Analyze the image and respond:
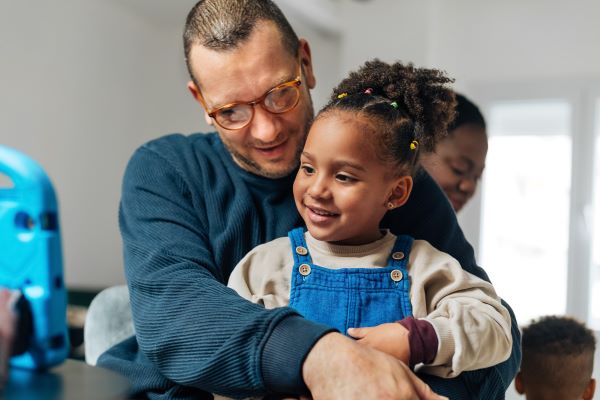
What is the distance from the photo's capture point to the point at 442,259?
1.09 m

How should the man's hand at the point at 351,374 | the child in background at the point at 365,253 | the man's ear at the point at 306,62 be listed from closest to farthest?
the man's hand at the point at 351,374 < the child in background at the point at 365,253 < the man's ear at the point at 306,62

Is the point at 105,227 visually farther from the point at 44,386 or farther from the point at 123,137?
the point at 44,386

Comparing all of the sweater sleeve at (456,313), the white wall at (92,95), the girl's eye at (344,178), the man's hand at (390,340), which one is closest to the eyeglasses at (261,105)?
the girl's eye at (344,178)

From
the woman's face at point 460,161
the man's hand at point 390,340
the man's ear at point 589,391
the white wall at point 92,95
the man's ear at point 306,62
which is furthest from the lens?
the white wall at point 92,95

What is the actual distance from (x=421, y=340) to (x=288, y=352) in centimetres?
20

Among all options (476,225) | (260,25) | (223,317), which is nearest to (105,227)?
(476,225)

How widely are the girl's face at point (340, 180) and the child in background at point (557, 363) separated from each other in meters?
0.79

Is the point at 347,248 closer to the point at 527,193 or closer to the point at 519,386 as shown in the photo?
the point at 519,386

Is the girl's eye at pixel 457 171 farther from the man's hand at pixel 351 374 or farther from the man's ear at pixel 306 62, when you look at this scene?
the man's hand at pixel 351 374

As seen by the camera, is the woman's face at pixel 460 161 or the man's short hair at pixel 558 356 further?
the woman's face at pixel 460 161

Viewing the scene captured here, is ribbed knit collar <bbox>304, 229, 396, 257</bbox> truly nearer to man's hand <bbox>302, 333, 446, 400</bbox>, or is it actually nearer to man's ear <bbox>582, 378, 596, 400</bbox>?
man's hand <bbox>302, 333, 446, 400</bbox>

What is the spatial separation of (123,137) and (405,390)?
13.1 ft

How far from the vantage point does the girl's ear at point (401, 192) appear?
114cm

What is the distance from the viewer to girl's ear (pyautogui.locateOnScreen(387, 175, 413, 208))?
3.74ft
